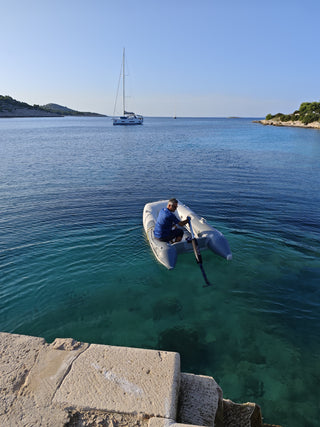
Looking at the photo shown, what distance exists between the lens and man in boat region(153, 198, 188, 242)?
7625 millimetres

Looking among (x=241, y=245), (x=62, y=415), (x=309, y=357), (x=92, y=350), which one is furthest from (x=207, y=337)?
(x=241, y=245)

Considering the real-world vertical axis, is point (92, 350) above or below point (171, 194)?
above

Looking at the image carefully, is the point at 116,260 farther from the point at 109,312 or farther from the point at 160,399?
the point at 160,399

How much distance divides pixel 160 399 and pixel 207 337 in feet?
9.07

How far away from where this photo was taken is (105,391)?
3.08 m

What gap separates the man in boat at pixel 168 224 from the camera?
762 cm

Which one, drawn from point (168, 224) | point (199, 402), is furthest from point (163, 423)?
point (168, 224)

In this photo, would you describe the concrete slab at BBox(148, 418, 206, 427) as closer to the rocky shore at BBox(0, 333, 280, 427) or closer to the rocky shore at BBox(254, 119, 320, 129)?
the rocky shore at BBox(0, 333, 280, 427)

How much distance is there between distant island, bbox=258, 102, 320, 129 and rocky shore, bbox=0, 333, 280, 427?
2930 inches

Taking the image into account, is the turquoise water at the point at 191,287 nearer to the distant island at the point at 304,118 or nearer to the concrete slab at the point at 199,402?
the concrete slab at the point at 199,402

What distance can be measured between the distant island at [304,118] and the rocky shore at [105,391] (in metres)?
74.4

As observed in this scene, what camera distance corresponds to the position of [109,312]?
6.27m

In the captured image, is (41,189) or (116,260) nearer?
(116,260)

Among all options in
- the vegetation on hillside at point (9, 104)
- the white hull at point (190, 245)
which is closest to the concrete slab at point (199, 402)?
the white hull at point (190, 245)
